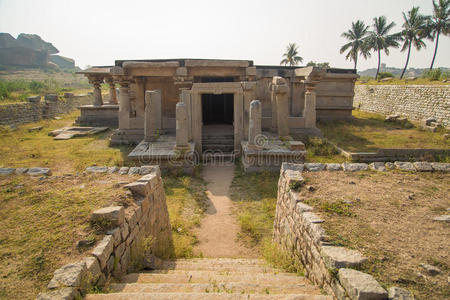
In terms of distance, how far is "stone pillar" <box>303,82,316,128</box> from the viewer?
42.9 feet

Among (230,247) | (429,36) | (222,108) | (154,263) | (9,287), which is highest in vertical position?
(429,36)

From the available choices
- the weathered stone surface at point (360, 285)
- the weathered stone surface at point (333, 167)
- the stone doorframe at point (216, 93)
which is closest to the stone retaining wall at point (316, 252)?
the weathered stone surface at point (360, 285)

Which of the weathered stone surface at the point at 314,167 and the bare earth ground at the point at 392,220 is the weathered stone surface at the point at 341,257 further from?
the weathered stone surface at the point at 314,167

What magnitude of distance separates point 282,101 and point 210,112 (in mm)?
6816

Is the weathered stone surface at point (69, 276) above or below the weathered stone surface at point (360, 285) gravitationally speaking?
below

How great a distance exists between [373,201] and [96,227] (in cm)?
424

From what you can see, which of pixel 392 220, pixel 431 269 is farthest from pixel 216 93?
pixel 431 269

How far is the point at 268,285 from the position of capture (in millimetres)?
3076

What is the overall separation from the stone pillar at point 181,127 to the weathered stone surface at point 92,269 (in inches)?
266

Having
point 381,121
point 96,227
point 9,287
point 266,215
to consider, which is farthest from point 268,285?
point 381,121

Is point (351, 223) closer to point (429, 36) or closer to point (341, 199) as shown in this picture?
point (341, 199)

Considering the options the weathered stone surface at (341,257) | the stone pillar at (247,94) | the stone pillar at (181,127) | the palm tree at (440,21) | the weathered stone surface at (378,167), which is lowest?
the weathered stone surface at (341,257)

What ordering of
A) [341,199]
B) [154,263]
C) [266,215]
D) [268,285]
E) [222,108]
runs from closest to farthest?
1. [268,285]
2. [154,263]
3. [341,199]
4. [266,215]
5. [222,108]

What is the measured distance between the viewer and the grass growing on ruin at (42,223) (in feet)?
8.95
